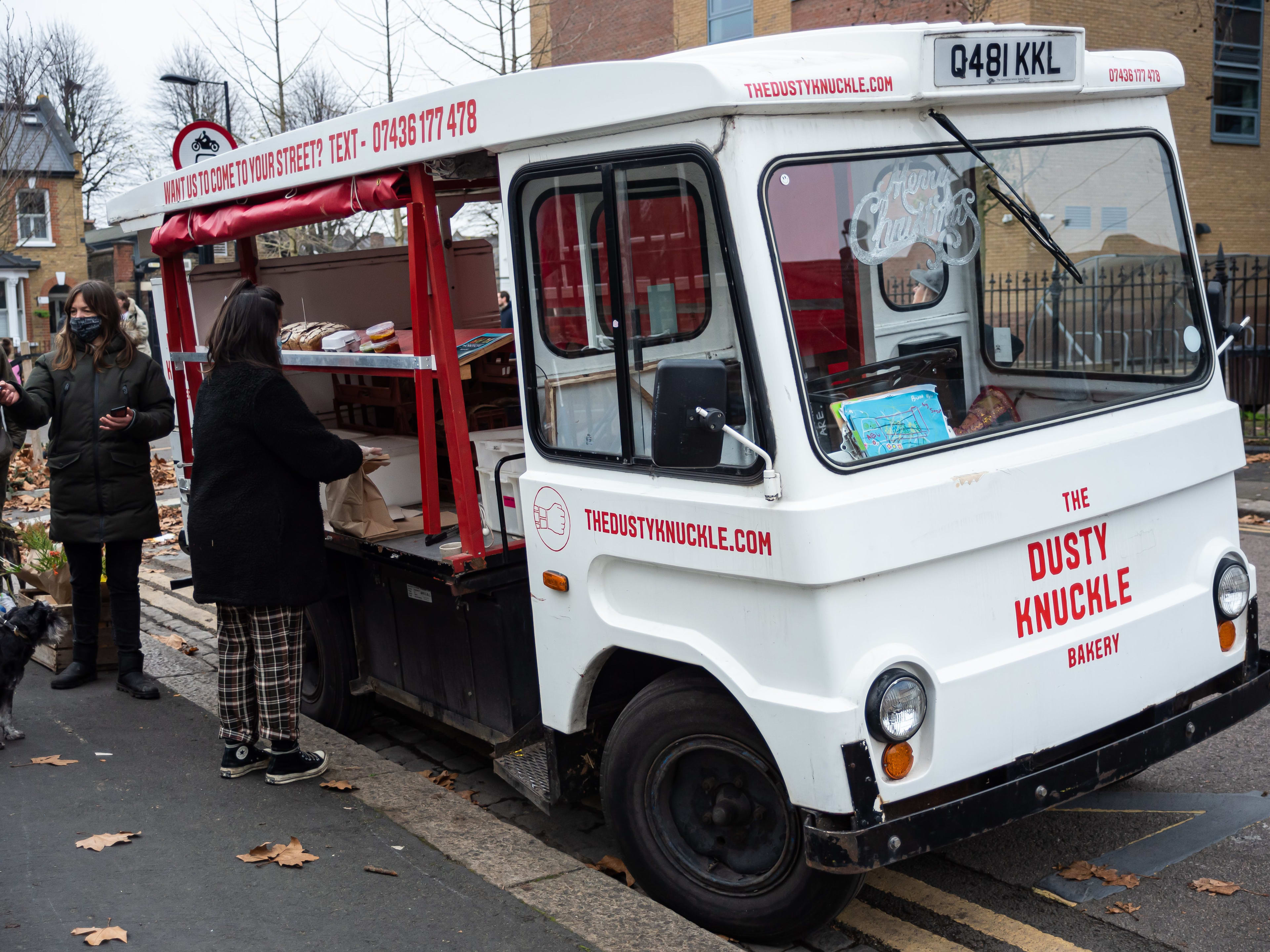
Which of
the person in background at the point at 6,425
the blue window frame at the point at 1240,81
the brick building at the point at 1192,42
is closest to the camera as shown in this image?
the person in background at the point at 6,425

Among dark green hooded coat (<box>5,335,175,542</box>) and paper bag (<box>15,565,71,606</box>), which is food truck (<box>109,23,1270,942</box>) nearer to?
dark green hooded coat (<box>5,335,175,542</box>)

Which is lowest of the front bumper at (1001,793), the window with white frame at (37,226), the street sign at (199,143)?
the front bumper at (1001,793)

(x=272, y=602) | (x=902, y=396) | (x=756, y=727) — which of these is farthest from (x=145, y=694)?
(x=902, y=396)

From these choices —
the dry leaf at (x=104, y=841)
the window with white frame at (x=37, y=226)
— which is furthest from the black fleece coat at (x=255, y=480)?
the window with white frame at (x=37, y=226)

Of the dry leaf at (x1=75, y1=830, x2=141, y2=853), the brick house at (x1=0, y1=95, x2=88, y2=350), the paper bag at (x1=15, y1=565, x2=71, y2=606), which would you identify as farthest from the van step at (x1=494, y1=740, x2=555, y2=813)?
the brick house at (x1=0, y1=95, x2=88, y2=350)

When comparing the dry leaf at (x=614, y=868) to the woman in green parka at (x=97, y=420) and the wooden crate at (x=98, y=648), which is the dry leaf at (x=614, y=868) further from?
the wooden crate at (x=98, y=648)

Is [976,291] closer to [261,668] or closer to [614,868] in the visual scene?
[614,868]

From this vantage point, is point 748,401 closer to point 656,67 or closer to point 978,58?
point 656,67

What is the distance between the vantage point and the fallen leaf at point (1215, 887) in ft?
12.3

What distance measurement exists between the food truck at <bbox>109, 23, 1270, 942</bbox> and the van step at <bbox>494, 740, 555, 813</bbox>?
1cm

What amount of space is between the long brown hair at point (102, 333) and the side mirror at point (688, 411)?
12.2ft

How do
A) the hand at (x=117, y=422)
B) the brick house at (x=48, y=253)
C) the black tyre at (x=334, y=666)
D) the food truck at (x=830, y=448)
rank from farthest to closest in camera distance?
the brick house at (x=48, y=253), the hand at (x=117, y=422), the black tyre at (x=334, y=666), the food truck at (x=830, y=448)

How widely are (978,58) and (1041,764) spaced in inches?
80.7

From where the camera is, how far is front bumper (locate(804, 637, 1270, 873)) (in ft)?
10.1
